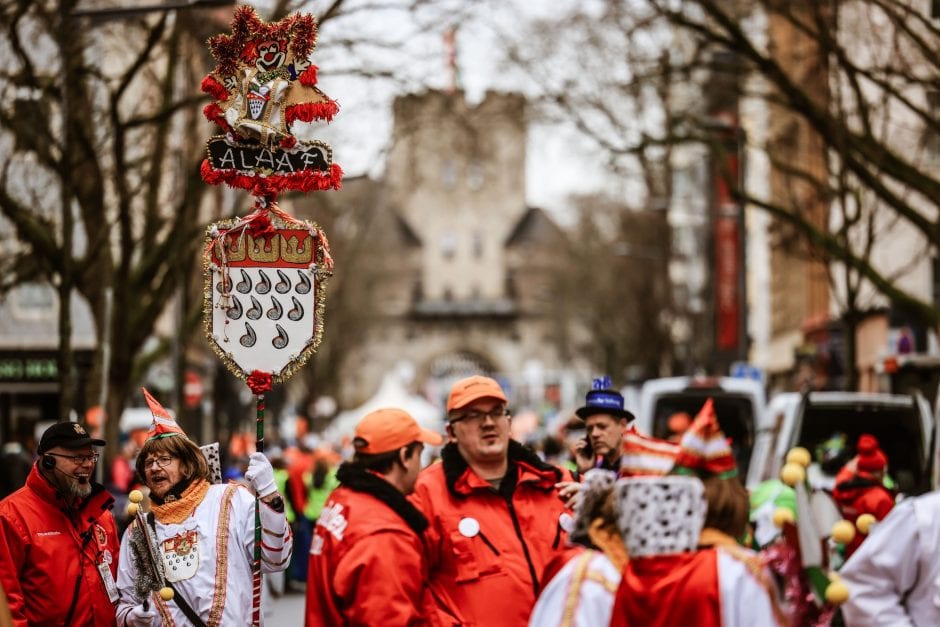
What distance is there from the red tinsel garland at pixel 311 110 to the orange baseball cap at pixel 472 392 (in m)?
1.62

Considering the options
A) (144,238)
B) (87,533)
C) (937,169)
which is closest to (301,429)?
(144,238)

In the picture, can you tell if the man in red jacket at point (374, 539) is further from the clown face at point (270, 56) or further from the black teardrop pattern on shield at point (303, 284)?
the clown face at point (270, 56)

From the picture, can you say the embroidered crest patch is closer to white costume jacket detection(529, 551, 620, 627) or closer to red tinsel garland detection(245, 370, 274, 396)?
→ red tinsel garland detection(245, 370, 274, 396)

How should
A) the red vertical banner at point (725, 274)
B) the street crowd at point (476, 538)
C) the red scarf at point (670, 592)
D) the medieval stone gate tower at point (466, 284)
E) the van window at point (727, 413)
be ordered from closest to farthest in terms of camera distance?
the red scarf at point (670, 592)
the street crowd at point (476, 538)
the van window at point (727, 413)
the red vertical banner at point (725, 274)
the medieval stone gate tower at point (466, 284)

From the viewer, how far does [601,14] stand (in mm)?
25594

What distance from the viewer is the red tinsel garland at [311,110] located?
820 cm

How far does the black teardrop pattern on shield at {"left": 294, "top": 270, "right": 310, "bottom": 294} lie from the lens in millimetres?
8195

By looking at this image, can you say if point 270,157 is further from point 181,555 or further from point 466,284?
point 466,284

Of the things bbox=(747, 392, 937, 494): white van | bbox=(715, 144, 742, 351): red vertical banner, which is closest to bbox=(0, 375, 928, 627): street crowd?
bbox=(747, 392, 937, 494): white van

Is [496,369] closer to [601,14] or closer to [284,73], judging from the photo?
[601,14]


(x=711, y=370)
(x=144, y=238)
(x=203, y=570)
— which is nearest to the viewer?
(x=203, y=570)

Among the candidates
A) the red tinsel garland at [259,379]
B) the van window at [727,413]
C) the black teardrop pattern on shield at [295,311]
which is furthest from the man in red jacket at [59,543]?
the van window at [727,413]

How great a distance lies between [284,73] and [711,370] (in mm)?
37135

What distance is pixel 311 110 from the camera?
820cm
